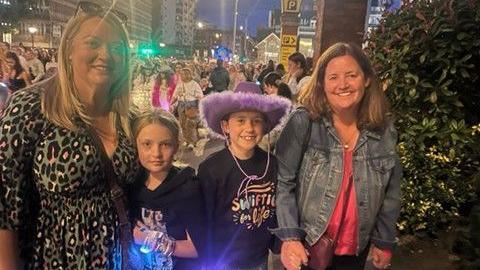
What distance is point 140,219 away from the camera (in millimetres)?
2584

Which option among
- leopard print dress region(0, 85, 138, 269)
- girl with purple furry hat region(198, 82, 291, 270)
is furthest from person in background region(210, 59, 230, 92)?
leopard print dress region(0, 85, 138, 269)

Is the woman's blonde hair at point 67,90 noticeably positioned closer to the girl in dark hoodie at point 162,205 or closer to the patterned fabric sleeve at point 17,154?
the patterned fabric sleeve at point 17,154

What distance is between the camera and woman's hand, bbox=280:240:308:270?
8.22 feet

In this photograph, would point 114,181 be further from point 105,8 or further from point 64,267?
point 105,8

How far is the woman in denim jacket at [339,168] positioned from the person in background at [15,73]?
387 inches

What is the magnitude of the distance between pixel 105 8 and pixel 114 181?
0.86 meters

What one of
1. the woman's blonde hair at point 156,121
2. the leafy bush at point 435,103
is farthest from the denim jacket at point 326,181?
the leafy bush at point 435,103

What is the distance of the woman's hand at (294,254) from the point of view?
8.22 ft

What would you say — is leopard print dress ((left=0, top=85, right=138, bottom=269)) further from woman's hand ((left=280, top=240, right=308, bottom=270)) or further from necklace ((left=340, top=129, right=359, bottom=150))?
necklace ((left=340, top=129, right=359, bottom=150))

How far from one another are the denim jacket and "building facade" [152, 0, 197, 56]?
123 metres

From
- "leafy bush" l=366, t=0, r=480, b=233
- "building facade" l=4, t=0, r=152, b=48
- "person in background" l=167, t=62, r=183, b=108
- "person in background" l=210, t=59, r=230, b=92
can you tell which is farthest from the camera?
"building facade" l=4, t=0, r=152, b=48

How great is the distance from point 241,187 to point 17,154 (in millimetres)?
1238

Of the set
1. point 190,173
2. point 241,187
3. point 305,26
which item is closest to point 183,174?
point 190,173

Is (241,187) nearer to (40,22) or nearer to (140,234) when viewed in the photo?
(140,234)
